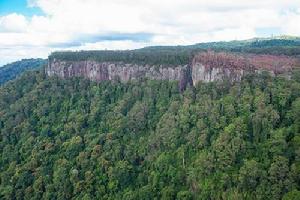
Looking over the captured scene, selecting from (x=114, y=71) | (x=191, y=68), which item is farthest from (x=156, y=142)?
(x=114, y=71)

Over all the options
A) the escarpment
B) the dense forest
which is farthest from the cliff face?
the dense forest

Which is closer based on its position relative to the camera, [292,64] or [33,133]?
[292,64]

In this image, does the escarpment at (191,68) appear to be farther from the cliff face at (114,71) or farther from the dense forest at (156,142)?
the dense forest at (156,142)

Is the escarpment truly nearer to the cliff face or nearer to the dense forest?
the cliff face

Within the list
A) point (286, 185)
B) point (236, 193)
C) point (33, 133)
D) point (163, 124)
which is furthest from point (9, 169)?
point (286, 185)

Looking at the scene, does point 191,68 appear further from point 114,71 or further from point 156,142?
point 156,142

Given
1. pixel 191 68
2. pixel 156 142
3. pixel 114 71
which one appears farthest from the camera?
pixel 114 71

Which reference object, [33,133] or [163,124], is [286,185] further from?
[33,133]
